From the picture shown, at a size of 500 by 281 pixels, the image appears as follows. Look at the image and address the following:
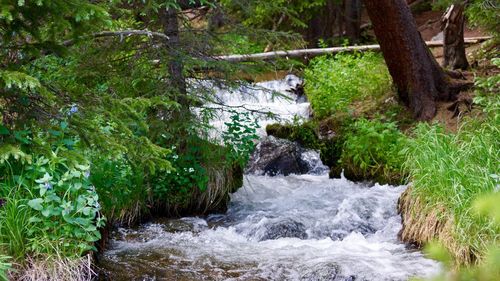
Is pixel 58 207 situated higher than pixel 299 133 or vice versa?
pixel 299 133

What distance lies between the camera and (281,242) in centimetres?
676

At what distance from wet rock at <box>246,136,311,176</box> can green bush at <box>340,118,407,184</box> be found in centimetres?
105

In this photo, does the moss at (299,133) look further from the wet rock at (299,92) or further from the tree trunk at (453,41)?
the tree trunk at (453,41)

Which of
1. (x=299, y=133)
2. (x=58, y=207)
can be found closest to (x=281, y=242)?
(x=58, y=207)

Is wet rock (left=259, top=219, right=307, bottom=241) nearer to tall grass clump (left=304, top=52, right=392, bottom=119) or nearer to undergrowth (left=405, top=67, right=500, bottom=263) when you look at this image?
undergrowth (left=405, top=67, right=500, bottom=263)

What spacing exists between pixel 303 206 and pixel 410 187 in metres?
1.80

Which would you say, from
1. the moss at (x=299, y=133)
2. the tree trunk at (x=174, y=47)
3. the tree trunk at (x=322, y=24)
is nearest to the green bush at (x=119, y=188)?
the tree trunk at (x=174, y=47)

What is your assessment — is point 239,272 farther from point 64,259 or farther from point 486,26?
point 486,26

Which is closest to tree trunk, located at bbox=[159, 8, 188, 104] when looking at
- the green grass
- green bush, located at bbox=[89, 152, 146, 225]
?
green bush, located at bbox=[89, 152, 146, 225]

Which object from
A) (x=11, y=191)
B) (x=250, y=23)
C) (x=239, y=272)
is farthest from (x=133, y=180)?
(x=250, y=23)

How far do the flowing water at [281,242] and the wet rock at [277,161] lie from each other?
122 cm

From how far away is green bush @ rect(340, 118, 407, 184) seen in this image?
884 cm

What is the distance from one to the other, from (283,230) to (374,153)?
114 inches

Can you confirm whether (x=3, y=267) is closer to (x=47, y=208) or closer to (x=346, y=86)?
(x=47, y=208)
